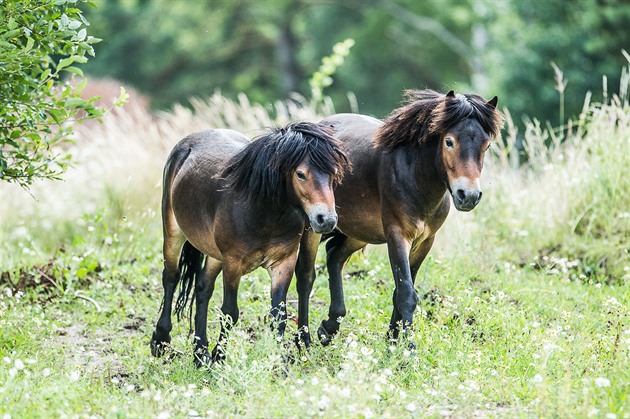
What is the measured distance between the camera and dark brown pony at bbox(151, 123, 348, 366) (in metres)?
6.02

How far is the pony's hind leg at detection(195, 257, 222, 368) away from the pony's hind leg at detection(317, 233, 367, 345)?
96cm

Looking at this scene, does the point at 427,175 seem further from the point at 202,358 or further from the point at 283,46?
the point at 283,46

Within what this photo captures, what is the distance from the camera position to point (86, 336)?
7730 mm

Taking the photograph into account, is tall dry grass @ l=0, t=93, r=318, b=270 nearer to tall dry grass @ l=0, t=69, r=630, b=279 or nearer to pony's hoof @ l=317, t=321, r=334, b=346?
tall dry grass @ l=0, t=69, r=630, b=279

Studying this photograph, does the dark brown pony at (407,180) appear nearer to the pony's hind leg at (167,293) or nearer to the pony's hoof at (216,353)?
the pony's hoof at (216,353)

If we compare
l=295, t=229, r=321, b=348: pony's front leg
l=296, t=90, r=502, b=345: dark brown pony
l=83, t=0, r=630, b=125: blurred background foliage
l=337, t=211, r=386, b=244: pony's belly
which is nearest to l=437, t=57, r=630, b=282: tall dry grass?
l=337, t=211, r=386, b=244: pony's belly

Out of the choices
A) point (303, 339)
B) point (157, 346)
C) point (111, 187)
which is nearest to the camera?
point (303, 339)

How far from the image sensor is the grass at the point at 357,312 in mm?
5391

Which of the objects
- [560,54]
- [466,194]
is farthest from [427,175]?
[560,54]

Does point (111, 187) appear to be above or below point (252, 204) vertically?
below

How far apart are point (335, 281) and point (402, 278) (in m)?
1.01

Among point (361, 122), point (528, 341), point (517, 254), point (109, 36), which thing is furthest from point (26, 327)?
point (109, 36)

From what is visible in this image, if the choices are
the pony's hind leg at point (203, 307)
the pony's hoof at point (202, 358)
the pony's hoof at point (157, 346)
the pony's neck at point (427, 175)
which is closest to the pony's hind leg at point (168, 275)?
the pony's hoof at point (157, 346)

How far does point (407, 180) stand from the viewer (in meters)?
6.54
